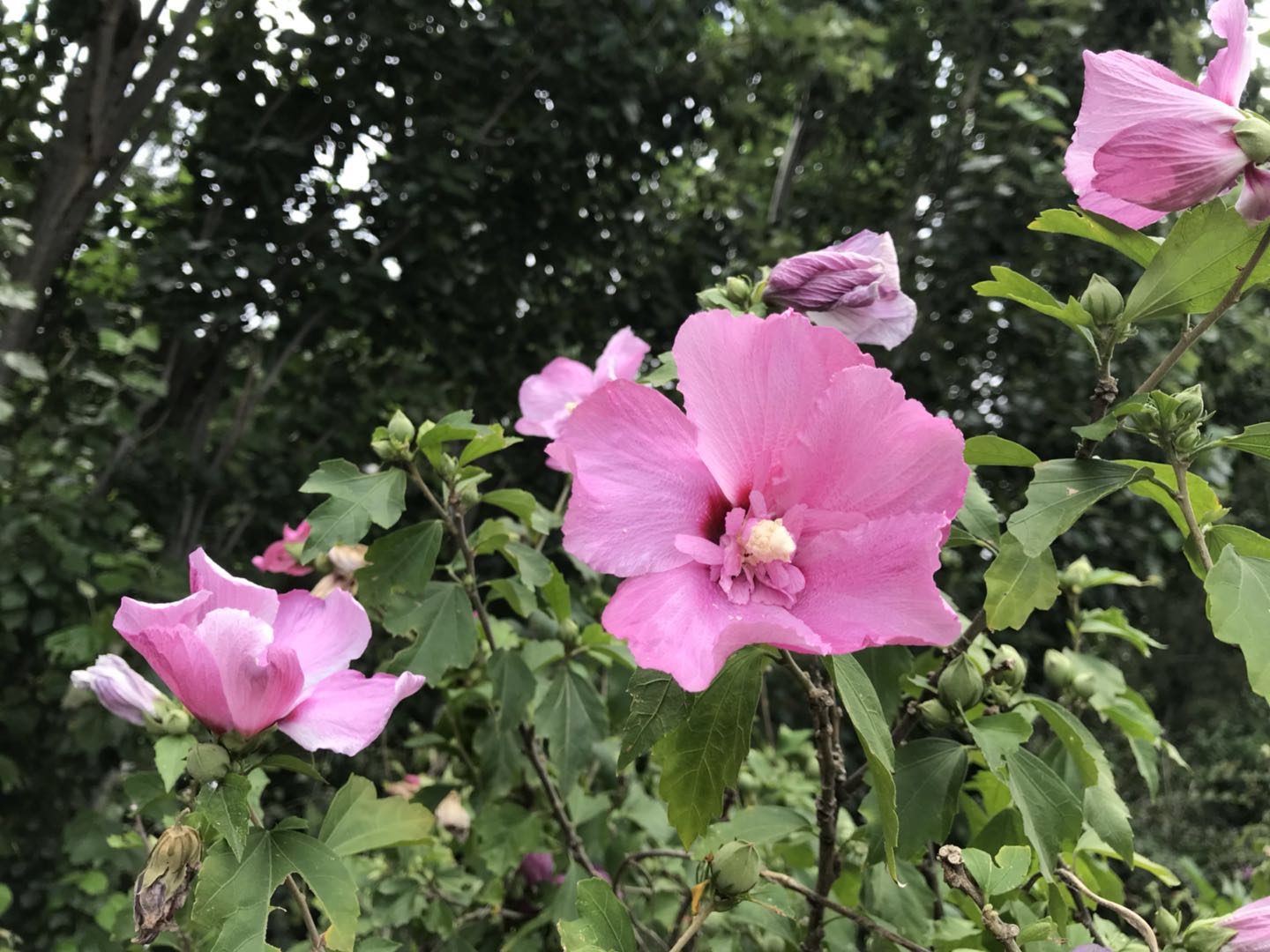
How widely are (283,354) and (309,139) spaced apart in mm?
555

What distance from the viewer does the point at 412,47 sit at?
2168mm

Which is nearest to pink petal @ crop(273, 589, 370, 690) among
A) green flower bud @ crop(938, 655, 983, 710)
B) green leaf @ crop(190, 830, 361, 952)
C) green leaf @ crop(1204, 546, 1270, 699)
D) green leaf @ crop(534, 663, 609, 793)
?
green leaf @ crop(190, 830, 361, 952)

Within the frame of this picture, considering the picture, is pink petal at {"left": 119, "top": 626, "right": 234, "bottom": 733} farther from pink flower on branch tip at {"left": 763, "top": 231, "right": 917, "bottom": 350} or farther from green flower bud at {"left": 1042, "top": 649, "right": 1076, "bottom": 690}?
green flower bud at {"left": 1042, "top": 649, "right": 1076, "bottom": 690}

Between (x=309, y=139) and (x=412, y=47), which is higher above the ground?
(x=412, y=47)

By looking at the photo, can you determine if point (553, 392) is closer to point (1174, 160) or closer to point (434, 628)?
point (434, 628)

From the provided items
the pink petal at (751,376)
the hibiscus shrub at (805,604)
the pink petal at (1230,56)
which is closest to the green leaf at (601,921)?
the hibiscus shrub at (805,604)

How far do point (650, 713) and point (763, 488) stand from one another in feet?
0.50

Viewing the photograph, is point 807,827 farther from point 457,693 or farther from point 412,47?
point 412,47

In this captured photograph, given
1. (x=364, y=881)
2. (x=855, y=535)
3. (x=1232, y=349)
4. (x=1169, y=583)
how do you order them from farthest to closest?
(x=1169, y=583)
(x=1232, y=349)
(x=364, y=881)
(x=855, y=535)

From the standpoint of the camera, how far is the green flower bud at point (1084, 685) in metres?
0.88

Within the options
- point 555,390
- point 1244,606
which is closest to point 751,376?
point 1244,606

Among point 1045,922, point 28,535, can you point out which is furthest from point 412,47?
point 1045,922

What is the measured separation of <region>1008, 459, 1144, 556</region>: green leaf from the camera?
0.53 meters

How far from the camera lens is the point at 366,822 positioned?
2.38ft
